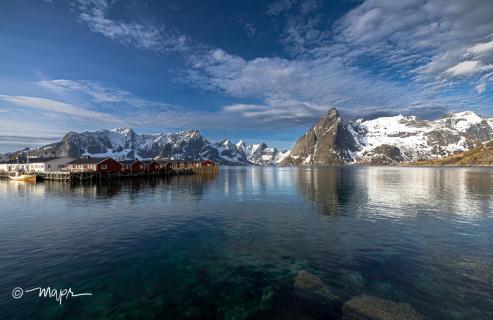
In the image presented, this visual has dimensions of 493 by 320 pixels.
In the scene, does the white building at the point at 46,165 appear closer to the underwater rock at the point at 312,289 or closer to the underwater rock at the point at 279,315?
the underwater rock at the point at 312,289

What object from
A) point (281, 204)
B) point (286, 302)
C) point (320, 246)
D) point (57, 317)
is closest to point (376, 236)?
point (320, 246)

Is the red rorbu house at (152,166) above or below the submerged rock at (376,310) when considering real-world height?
above

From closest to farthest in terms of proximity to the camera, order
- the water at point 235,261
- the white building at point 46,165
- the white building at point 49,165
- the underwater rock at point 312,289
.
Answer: the water at point 235,261 < the underwater rock at point 312,289 < the white building at point 49,165 < the white building at point 46,165

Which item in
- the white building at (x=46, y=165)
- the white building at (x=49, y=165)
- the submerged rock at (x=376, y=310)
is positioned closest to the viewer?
the submerged rock at (x=376, y=310)

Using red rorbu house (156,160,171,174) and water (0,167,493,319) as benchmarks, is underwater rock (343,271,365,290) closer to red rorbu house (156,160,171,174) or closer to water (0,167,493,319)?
water (0,167,493,319)

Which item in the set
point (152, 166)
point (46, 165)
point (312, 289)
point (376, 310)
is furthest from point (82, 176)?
point (376, 310)

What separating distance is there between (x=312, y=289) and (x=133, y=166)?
118836mm

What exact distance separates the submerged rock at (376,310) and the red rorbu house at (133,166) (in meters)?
117

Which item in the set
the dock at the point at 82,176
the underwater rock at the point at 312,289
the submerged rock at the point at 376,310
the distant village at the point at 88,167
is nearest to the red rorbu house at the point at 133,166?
the distant village at the point at 88,167

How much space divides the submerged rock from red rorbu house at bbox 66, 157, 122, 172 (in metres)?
109

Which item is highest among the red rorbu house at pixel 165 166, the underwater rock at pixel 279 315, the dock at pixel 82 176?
the red rorbu house at pixel 165 166

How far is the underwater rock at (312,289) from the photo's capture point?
1461 cm

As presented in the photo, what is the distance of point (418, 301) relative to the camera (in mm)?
14422

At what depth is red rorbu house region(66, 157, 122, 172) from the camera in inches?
4082
